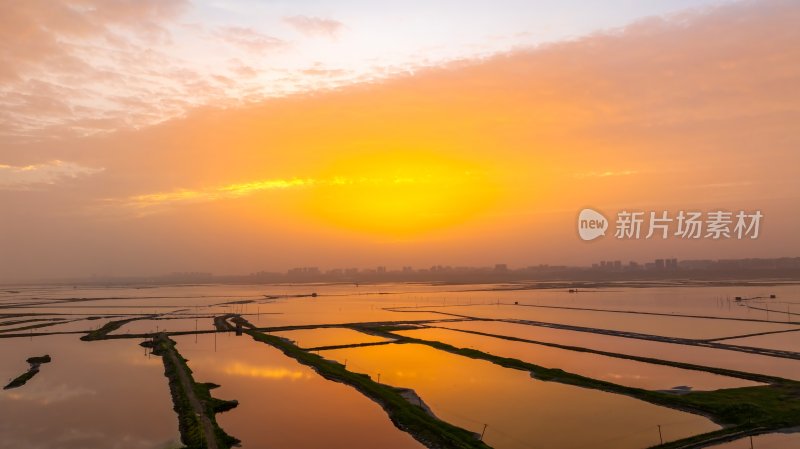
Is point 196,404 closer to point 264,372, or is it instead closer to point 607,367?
point 264,372

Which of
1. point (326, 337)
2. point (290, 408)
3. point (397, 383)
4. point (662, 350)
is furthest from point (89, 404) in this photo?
point (662, 350)

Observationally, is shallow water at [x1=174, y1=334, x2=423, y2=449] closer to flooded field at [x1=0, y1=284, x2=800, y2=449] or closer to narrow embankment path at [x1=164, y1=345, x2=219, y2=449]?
flooded field at [x1=0, y1=284, x2=800, y2=449]

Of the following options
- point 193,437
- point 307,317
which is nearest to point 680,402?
point 193,437

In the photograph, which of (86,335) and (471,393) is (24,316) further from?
(471,393)

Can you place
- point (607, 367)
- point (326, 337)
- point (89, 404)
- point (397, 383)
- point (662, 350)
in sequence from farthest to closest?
point (326, 337), point (662, 350), point (607, 367), point (397, 383), point (89, 404)

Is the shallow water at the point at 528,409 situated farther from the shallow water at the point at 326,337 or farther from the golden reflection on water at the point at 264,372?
the shallow water at the point at 326,337

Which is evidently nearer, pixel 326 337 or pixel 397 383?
pixel 397 383

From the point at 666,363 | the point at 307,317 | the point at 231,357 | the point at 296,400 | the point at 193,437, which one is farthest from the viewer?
the point at 307,317
